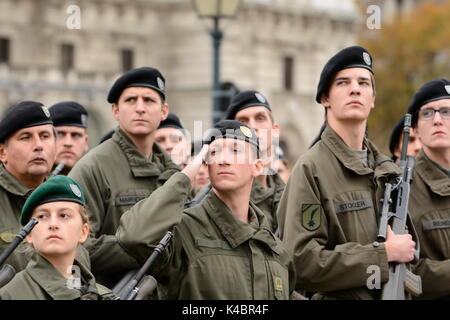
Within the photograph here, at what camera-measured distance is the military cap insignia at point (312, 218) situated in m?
8.05

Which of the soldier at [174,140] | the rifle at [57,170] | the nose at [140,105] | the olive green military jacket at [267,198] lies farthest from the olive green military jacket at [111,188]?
the soldier at [174,140]

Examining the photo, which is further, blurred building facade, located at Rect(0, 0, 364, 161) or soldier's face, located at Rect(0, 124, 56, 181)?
blurred building facade, located at Rect(0, 0, 364, 161)

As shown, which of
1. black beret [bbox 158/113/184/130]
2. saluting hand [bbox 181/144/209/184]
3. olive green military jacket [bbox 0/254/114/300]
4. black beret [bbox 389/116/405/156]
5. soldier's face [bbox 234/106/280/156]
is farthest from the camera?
black beret [bbox 158/113/184/130]

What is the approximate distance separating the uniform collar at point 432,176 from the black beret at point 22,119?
290 centimetres

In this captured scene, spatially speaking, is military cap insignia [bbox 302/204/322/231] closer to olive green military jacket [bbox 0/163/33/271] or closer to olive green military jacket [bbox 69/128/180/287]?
olive green military jacket [bbox 69/128/180/287]

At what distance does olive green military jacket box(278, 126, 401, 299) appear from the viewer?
312 inches

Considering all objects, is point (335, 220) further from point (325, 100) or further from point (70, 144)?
point (70, 144)

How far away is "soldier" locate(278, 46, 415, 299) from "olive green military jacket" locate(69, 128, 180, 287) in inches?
53.5

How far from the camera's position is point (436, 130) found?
9375 millimetres

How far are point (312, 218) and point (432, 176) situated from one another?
164 cm

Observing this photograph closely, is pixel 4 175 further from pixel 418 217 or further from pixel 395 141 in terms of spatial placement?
pixel 395 141

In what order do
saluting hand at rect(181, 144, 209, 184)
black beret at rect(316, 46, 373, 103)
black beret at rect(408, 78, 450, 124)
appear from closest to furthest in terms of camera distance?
saluting hand at rect(181, 144, 209, 184), black beret at rect(316, 46, 373, 103), black beret at rect(408, 78, 450, 124)

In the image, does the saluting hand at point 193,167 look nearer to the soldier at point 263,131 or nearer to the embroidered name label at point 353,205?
the embroidered name label at point 353,205

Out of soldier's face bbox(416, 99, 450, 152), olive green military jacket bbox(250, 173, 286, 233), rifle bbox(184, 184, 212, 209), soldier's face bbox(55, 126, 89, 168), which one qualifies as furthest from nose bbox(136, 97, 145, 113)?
soldier's face bbox(416, 99, 450, 152)
